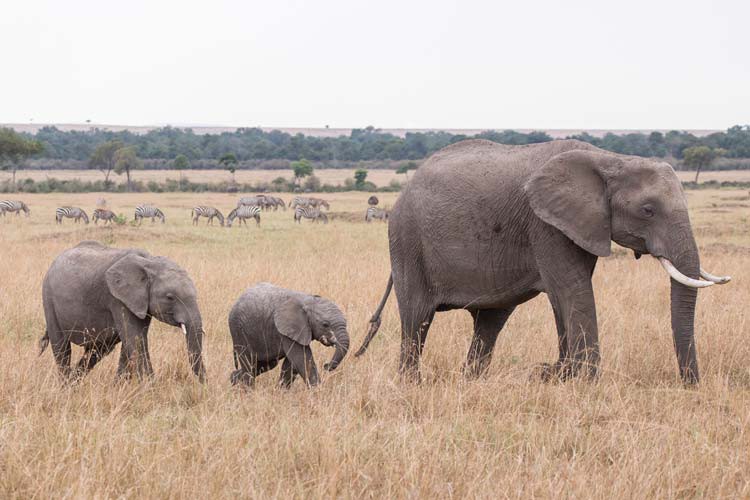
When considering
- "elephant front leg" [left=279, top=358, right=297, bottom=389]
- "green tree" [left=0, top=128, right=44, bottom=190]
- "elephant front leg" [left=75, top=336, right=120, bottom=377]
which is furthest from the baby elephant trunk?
"green tree" [left=0, top=128, right=44, bottom=190]

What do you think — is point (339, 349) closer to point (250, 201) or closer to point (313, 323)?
point (313, 323)

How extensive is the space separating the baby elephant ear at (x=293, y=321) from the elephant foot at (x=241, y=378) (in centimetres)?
55

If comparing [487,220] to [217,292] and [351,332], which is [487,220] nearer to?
[351,332]

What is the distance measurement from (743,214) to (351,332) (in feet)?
67.0

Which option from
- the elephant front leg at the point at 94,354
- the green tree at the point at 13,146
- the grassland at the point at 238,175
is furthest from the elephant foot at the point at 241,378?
the grassland at the point at 238,175

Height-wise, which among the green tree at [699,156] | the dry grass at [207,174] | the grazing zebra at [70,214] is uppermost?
the grazing zebra at [70,214]

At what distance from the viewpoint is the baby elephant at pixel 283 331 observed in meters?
5.84

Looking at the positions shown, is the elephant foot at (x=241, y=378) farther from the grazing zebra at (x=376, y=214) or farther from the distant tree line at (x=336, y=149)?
the distant tree line at (x=336, y=149)

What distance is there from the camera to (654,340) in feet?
24.5

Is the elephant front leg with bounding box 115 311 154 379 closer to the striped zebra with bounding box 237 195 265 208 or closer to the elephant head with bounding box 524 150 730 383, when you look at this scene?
the elephant head with bounding box 524 150 730 383

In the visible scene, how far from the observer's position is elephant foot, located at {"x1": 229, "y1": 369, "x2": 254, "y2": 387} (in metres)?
6.23

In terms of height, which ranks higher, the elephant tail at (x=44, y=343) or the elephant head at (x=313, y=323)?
the elephant head at (x=313, y=323)

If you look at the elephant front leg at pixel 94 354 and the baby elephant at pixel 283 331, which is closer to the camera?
the baby elephant at pixel 283 331

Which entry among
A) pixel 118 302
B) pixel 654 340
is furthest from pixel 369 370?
pixel 654 340
